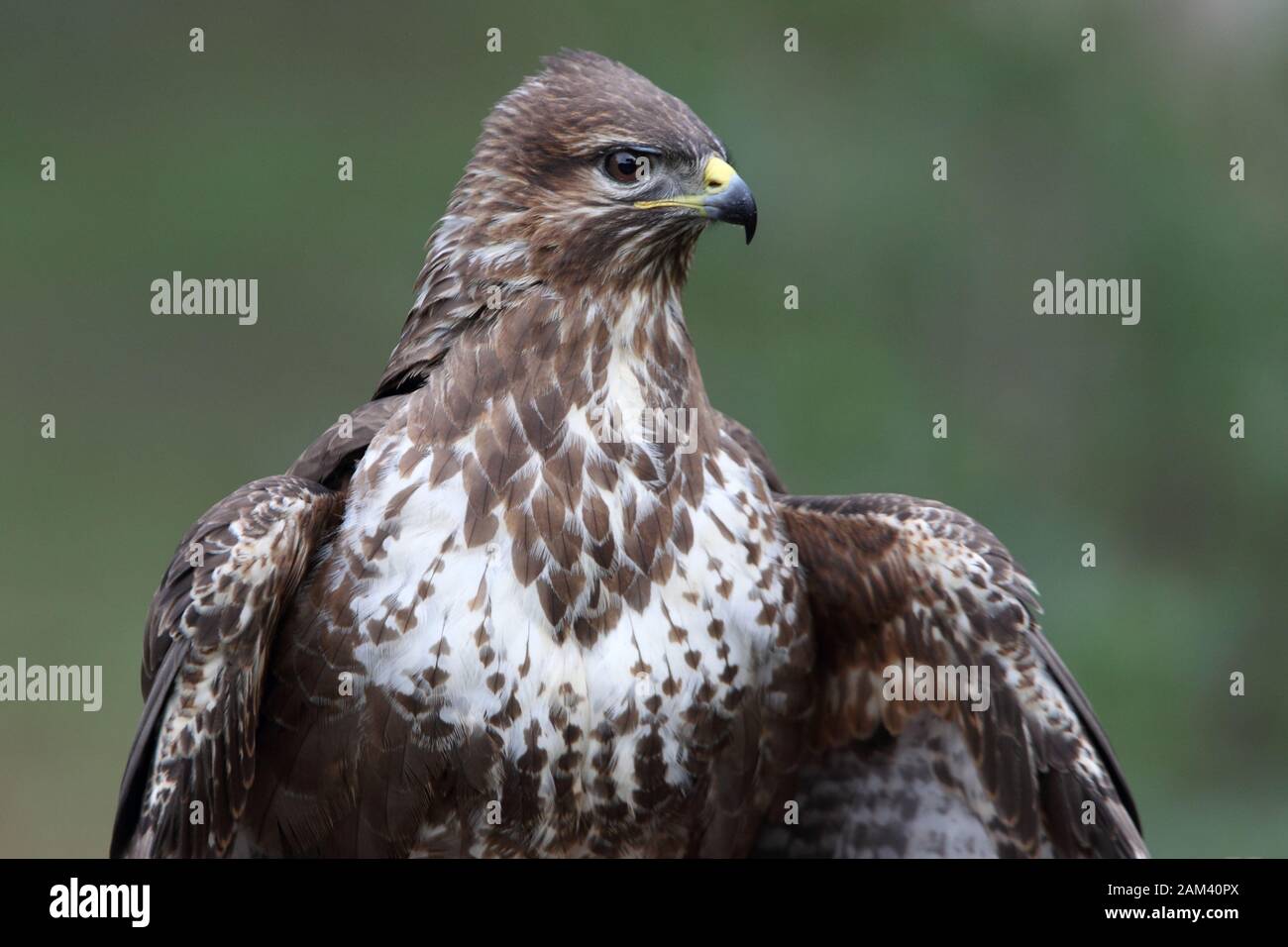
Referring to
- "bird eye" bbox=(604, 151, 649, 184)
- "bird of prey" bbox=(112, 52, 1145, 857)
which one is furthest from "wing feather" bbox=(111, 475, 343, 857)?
"bird eye" bbox=(604, 151, 649, 184)

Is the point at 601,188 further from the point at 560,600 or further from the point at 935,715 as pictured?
the point at 935,715

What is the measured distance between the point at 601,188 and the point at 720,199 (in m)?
0.31

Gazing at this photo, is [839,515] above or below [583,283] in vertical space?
below

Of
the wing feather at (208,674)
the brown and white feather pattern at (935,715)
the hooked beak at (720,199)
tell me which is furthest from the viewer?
the brown and white feather pattern at (935,715)

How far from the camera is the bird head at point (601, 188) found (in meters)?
4.34

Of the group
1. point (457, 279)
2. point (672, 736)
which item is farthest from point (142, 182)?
point (672, 736)

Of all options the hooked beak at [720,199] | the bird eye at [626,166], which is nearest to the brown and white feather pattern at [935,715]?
the hooked beak at [720,199]

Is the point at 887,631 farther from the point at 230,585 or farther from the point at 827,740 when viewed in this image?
the point at 230,585

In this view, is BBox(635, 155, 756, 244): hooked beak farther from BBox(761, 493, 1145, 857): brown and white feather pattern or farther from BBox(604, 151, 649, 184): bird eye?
BBox(761, 493, 1145, 857): brown and white feather pattern

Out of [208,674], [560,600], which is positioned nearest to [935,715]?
[560,600]

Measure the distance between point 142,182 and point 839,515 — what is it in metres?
6.62

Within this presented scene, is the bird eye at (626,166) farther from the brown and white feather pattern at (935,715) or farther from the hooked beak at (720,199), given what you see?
the brown and white feather pattern at (935,715)

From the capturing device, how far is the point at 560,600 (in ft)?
13.7

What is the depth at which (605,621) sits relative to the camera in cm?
421
